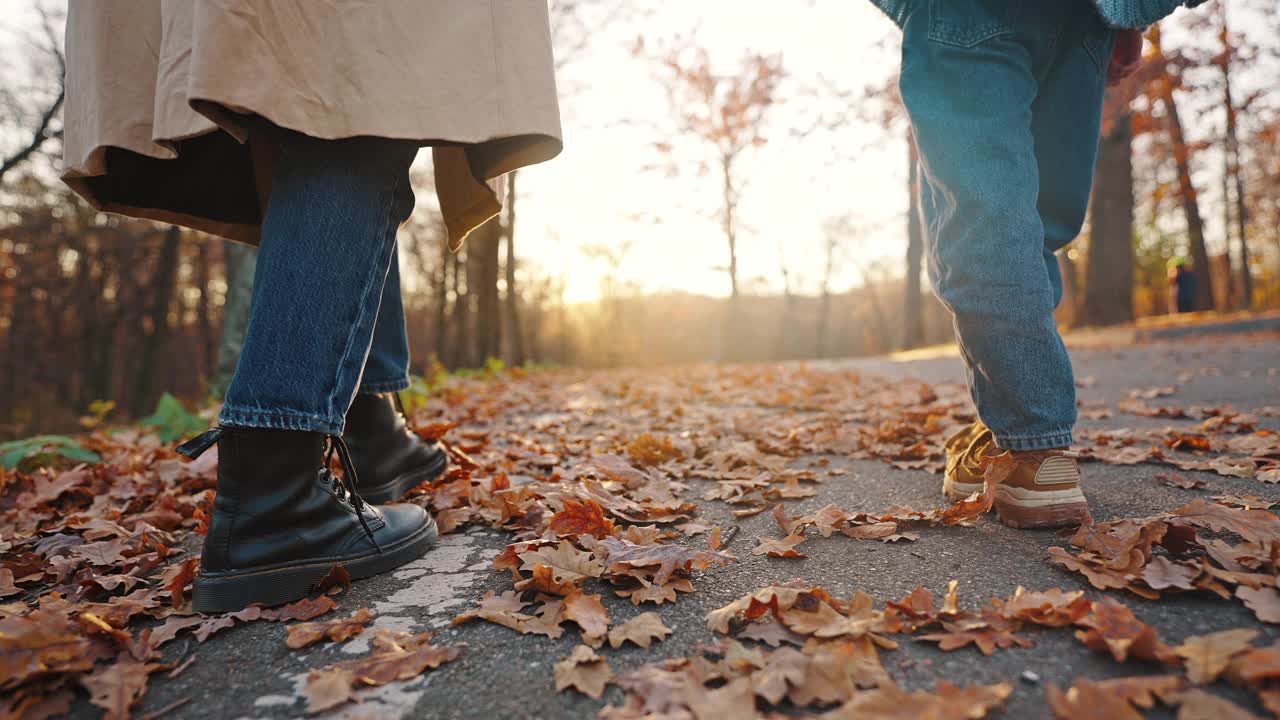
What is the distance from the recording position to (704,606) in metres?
1.30

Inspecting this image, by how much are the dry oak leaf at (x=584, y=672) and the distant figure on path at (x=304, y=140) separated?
2.11ft

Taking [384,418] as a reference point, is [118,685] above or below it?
below

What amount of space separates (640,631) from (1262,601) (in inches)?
42.5

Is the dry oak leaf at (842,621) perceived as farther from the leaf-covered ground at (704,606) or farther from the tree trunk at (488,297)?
the tree trunk at (488,297)

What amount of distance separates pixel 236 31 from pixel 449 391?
4.86m

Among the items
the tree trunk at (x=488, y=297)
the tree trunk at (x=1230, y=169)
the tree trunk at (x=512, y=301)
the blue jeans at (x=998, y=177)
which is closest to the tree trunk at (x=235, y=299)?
the tree trunk at (x=488, y=297)

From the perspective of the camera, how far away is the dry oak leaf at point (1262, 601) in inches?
43.0

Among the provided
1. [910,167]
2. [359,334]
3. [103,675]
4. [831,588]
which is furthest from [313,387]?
[910,167]

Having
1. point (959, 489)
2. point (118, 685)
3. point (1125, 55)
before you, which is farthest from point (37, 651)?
point (1125, 55)

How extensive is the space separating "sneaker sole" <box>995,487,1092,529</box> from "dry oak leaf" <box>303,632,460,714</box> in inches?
54.5

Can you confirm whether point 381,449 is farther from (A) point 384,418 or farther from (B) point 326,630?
(B) point 326,630

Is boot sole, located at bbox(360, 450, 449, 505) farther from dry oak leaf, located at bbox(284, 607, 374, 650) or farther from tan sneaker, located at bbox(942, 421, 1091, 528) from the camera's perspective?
tan sneaker, located at bbox(942, 421, 1091, 528)

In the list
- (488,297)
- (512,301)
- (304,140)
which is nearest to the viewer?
(304,140)

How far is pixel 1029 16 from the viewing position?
1.69m
